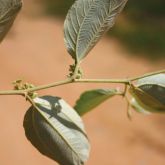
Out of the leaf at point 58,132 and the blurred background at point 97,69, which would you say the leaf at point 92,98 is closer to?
the leaf at point 58,132

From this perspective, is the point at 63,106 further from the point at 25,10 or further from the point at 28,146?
the point at 25,10

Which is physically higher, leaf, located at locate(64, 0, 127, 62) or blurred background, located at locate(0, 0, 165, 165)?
leaf, located at locate(64, 0, 127, 62)

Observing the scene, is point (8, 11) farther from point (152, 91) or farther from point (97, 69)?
point (97, 69)

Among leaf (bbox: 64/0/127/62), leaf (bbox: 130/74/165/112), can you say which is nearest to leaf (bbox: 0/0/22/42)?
leaf (bbox: 64/0/127/62)

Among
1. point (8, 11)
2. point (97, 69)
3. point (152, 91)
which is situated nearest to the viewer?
point (8, 11)

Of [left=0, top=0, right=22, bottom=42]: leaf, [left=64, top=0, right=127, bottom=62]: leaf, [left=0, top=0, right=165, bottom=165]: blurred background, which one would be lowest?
[left=0, top=0, right=165, bottom=165]: blurred background

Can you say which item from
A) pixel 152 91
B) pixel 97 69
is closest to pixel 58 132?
pixel 152 91

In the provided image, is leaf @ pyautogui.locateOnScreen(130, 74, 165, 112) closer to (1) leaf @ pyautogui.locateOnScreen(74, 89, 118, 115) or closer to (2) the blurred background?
(1) leaf @ pyautogui.locateOnScreen(74, 89, 118, 115)

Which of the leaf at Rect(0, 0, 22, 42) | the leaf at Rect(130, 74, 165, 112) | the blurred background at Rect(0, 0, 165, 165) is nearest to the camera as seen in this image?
the leaf at Rect(0, 0, 22, 42)
